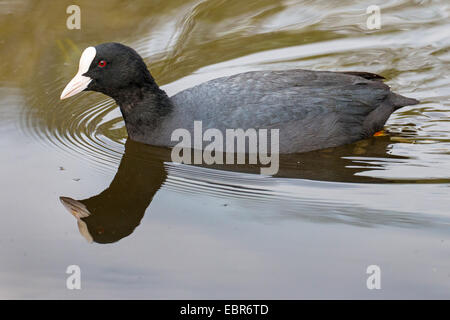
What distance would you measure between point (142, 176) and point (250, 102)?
0.96 metres

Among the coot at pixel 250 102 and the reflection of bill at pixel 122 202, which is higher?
the coot at pixel 250 102

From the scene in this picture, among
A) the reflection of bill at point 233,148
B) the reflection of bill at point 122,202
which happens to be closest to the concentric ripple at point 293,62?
the reflection of bill at point 122,202

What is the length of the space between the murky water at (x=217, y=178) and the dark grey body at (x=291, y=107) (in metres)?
0.15

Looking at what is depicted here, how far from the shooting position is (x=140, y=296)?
365cm

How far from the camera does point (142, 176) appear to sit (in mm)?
4926

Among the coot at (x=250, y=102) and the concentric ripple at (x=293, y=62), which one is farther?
the concentric ripple at (x=293, y=62)

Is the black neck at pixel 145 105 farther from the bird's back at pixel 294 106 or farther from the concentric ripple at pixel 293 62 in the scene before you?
the concentric ripple at pixel 293 62

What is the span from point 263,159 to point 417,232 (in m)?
1.42

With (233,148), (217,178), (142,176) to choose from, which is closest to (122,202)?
(142,176)

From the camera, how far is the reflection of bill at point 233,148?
509 centimetres

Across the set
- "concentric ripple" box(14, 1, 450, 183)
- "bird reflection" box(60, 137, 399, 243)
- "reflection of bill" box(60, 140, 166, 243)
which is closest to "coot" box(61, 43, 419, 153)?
"bird reflection" box(60, 137, 399, 243)

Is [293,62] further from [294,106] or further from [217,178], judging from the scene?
[217,178]

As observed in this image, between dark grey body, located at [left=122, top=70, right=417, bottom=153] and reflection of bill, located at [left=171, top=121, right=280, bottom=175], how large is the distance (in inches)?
1.8

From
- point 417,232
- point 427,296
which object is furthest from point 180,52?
point 427,296
